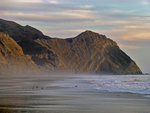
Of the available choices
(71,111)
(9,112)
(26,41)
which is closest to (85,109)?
(71,111)

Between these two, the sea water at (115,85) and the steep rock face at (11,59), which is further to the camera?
the steep rock face at (11,59)

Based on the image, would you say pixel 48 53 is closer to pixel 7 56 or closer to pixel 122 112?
pixel 7 56

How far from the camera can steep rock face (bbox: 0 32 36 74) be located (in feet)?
412

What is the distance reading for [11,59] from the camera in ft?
433

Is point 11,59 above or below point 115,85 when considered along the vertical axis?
below

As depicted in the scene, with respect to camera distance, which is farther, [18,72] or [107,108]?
[18,72]

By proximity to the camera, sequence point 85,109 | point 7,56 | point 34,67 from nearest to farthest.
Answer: point 85,109, point 7,56, point 34,67

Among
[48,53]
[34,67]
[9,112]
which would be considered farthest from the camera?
[48,53]

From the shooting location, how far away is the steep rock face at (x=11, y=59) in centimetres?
12563

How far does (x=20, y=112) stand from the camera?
16875mm

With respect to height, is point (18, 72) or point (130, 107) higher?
point (130, 107)

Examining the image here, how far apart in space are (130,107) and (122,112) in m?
1.98

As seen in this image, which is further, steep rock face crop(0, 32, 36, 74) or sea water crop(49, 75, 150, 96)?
steep rock face crop(0, 32, 36, 74)

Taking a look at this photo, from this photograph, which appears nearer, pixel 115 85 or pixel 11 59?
pixel 115 85
